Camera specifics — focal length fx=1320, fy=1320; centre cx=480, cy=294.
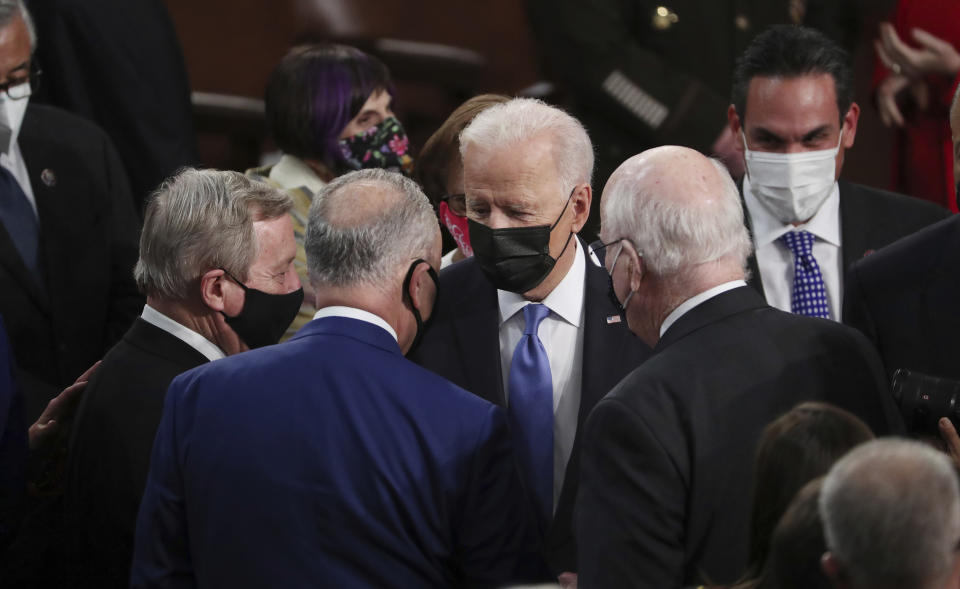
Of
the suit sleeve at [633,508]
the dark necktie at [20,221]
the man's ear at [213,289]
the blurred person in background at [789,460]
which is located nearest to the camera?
the blurred person in background at [789,460]

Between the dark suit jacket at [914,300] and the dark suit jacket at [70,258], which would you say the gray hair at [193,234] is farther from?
the dark suit jacket at [914,300]

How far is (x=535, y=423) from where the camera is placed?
9.66ft

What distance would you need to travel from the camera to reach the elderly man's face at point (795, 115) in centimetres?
373

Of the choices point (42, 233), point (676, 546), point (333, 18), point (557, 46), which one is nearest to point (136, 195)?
point (42, 233)

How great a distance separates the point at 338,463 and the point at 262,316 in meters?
0.71

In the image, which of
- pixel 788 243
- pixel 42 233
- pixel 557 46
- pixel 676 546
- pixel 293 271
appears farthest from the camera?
pixel 557 46

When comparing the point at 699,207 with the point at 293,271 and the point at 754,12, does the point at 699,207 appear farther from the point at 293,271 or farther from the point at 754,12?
the point at 754,12

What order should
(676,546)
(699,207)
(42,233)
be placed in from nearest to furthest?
(676,546), (699,207), (42,233)

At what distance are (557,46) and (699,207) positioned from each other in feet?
7.14

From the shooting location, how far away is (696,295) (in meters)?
2.50

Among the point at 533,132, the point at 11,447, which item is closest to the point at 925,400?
the point at 533,132

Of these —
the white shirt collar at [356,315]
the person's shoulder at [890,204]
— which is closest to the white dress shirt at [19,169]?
the white shirt collar at [356,315]

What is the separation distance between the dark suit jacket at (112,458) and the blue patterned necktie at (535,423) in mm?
746

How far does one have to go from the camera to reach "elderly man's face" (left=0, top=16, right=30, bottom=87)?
383cm
